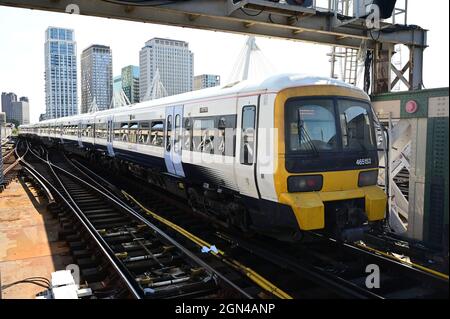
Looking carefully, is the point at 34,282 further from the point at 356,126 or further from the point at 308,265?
the point at 356,126

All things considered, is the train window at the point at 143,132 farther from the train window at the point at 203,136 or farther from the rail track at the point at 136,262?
the train window at the point at 203,136

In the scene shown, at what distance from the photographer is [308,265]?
5.90 meters

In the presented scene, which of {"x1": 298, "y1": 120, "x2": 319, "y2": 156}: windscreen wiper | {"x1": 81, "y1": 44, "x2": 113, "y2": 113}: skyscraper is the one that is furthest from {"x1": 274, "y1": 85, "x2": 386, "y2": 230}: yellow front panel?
{"x1": 81, "y1": 44, "x2": 113, "y2": 113}: skyscraper

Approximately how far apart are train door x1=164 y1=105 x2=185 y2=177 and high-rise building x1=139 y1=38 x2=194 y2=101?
88.9 feet

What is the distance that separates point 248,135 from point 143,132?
6.25 metres

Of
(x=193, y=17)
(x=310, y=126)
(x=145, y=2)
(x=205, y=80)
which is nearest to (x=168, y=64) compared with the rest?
(x=205, y=80)

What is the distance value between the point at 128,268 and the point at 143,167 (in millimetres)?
6321

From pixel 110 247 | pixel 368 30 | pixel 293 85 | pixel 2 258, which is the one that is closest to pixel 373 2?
pixel 368 30

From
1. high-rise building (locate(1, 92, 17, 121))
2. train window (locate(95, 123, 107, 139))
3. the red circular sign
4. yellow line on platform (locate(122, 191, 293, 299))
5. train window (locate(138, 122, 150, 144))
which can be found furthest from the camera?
high-rise building (locate(1, 92, 17, 121))

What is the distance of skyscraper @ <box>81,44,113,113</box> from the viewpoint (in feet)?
177

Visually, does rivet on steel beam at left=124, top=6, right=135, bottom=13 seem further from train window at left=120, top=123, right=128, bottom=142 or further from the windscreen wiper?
train window at left=120, top=123, right=128, bottom=142

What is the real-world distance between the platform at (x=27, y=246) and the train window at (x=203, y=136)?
319 cm

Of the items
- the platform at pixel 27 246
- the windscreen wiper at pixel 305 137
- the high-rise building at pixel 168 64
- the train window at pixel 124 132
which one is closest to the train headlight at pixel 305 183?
the windscreen wiper at pixel 305 137
